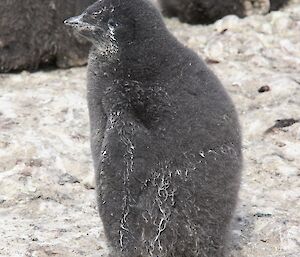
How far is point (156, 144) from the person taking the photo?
2131mm

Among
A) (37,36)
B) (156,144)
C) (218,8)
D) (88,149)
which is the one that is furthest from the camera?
(218,8)

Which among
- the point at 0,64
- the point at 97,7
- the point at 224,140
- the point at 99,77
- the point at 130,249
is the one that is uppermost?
the point at 97,7

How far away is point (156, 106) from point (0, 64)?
2.19 m

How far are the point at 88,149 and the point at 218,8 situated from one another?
5.77ft

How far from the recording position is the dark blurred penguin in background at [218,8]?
185 inches

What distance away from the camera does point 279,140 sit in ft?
10.8

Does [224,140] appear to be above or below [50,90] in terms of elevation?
above

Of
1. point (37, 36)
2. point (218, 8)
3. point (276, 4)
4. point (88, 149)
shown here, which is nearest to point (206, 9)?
point (218, 8)

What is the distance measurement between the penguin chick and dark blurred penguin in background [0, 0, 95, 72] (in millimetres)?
1806

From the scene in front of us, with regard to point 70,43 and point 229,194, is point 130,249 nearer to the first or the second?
point 229,194

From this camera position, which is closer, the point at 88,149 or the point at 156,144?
the point at 156,144

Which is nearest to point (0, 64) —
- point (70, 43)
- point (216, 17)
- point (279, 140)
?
point (70, 43)

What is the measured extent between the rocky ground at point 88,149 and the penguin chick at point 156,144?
406 millimetres

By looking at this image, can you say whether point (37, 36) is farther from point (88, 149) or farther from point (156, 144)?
point (156, 144)
